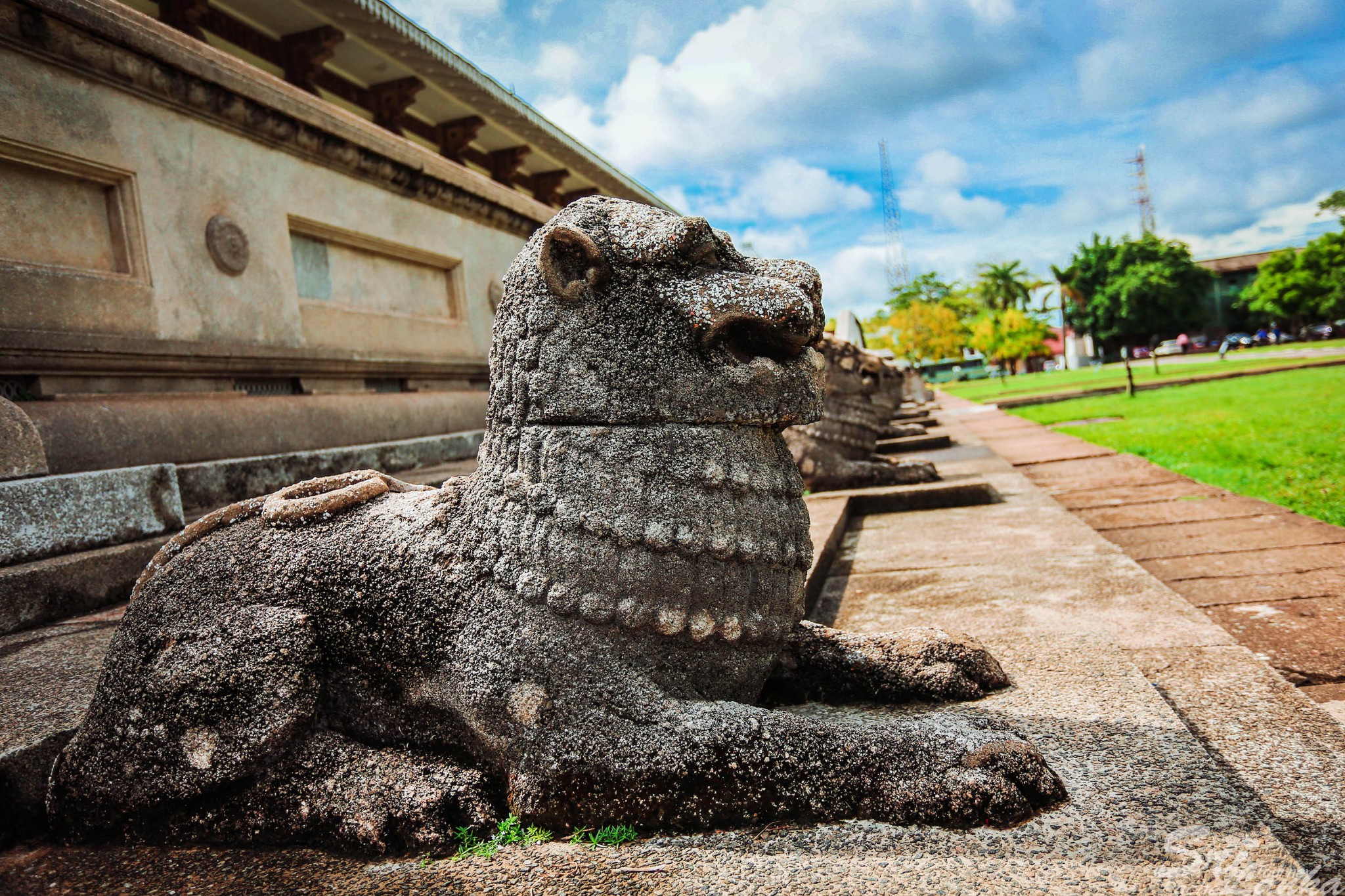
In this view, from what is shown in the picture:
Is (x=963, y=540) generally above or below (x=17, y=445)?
below

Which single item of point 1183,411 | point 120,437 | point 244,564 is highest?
point 120,437

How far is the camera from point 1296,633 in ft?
8.20

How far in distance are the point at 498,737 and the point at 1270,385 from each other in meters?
14.8

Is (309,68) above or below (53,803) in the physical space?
above

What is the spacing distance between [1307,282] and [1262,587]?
48995 mm

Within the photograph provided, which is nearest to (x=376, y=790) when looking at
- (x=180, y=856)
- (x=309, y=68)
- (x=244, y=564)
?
(x=180, y=856)

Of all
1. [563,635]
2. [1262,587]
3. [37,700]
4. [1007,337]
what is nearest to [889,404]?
[1262,587]

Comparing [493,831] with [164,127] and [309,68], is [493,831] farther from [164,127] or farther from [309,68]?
[309,68]

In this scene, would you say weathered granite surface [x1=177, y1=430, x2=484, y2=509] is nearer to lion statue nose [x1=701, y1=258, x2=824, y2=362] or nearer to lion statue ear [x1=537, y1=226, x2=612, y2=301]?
lion statue ear [x1=537, y1=226, x2=612, y2=301]

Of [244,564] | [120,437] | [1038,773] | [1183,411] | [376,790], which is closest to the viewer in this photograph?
[1038,773]

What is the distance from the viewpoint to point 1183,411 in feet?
33.7

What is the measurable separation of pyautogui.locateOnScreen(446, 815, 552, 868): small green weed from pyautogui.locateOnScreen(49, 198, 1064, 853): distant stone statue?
1.2 inches

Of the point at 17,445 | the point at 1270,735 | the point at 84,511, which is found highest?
the point at 17,445

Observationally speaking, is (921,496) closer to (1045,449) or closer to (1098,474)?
(1098,474)
